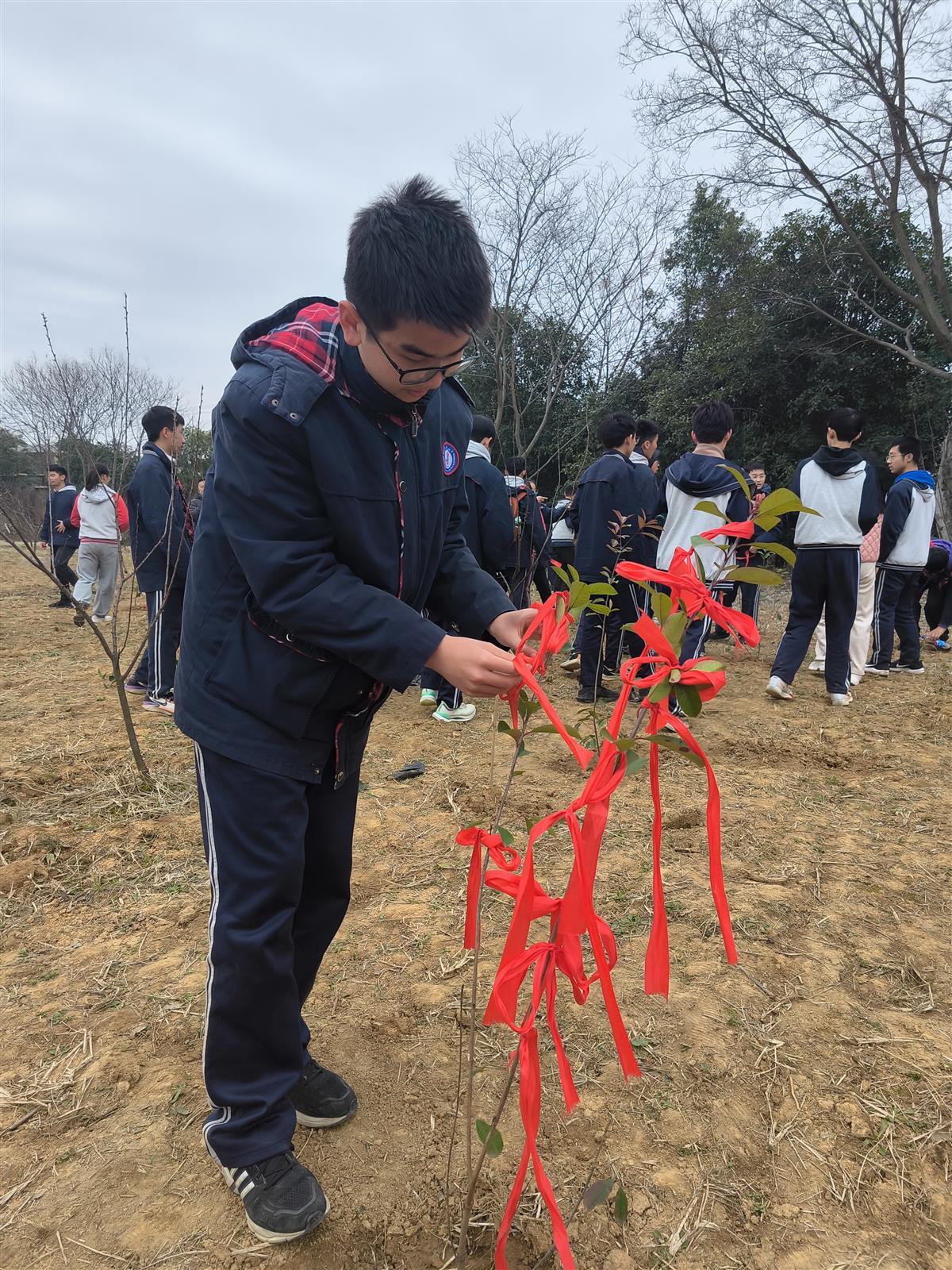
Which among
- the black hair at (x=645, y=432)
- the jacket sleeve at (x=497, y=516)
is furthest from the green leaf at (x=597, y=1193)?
the black hair at (x=645, y=432)

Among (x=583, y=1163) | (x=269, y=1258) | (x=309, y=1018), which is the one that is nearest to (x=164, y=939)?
(x=309, y=1018)

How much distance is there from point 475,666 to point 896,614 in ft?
21.2

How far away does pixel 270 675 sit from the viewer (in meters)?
1.29

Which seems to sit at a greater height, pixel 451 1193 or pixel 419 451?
pixel 419 451

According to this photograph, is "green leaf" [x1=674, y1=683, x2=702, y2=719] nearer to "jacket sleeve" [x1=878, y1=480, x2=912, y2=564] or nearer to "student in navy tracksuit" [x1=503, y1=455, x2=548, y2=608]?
"student in navy tracksuit" [x1=503, y1=455, x2=548, y2=608]

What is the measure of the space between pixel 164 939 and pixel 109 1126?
743 mm

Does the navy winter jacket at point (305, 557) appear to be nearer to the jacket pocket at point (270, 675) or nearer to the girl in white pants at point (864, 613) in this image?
the jacket pocket at point (270, 675)

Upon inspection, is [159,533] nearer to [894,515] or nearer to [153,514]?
[153,514]

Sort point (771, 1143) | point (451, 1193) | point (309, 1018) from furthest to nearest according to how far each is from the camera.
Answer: point (309, 1018)
point (771, 1143)
point (451, 1193)

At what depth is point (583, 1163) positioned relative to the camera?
1.56 meters

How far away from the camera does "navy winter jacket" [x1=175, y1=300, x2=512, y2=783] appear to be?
47.6 inches

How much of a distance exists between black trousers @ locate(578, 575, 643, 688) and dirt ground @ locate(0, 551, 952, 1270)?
156 cm

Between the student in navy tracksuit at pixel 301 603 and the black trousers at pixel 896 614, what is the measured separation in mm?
5841

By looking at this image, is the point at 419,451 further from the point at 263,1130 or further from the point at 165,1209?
the point at 165,1209
